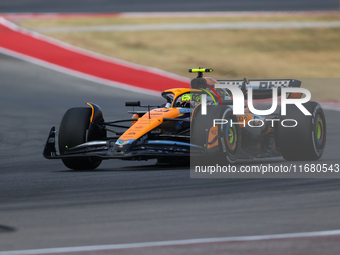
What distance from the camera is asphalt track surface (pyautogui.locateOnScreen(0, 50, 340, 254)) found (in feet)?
14.9

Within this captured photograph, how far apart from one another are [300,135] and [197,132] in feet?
5.46

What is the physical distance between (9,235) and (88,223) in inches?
25.9

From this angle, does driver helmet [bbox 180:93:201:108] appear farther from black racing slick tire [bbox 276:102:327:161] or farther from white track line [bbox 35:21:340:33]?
white track line [bbox 35:21:340:33]

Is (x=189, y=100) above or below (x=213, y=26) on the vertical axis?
below

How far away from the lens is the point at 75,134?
28.7ft

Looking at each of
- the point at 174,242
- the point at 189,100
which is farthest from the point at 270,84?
the point at 174,242

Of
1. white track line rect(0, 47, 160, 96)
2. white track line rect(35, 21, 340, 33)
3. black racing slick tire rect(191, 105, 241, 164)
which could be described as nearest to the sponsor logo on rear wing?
black racing slick tire rect(191, 105, 241, 164)

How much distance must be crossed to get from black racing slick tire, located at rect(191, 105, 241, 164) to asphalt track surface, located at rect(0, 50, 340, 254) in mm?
534

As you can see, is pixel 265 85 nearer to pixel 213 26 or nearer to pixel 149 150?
pixel 149 150
